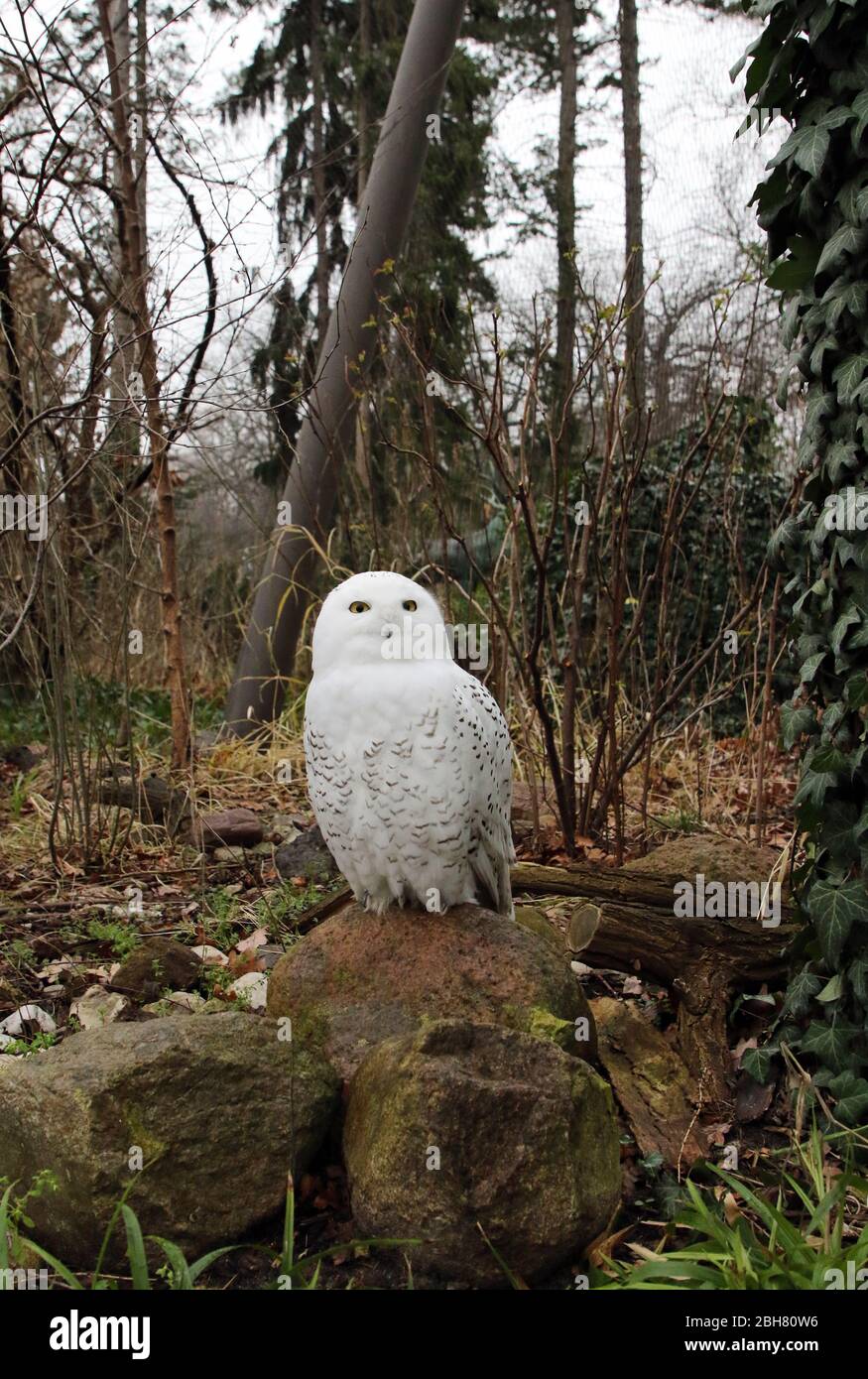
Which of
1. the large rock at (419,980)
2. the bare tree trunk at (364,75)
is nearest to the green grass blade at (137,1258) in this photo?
the large rock at (419,980)

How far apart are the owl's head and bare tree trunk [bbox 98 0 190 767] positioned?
166 cm

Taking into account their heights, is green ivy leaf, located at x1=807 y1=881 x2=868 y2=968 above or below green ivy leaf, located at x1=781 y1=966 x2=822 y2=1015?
above

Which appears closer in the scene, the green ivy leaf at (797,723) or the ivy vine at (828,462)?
the ivy vine at (828,462)

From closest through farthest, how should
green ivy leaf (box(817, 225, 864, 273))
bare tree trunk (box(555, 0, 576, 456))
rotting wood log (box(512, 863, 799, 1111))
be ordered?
green ivy leaf (box(817, 225, 864, 273)), rotting wood log (box(512, 863, 799, 1111)), bare tree trunk (box(555, 0, 576, 456))

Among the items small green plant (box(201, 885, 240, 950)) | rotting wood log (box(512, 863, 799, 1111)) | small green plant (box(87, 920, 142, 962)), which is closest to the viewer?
rotting wood log (box(512, 863, 799, 1111))

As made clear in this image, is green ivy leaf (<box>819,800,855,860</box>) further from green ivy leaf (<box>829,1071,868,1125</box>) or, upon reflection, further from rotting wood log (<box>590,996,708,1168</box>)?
rotting wood log (<box>590,996,708,1168</box>)

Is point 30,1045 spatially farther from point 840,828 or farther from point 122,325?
point 122,325

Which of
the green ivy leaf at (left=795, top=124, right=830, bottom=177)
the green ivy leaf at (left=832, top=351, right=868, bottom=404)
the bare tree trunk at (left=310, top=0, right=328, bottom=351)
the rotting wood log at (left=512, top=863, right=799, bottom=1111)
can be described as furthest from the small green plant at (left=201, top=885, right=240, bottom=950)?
the bare tree trunk at (left=310, top=0, right=328, bottom=351)

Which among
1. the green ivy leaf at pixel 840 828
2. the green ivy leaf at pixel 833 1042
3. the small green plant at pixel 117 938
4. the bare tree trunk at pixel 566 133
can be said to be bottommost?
the small green plant at pixel 117 938

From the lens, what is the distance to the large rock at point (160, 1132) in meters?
2.04

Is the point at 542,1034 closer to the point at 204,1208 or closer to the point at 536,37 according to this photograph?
the point at 204,1208

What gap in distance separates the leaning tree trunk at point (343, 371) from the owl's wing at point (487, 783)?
8.68ft

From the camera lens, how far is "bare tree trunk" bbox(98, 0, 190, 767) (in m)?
4.12

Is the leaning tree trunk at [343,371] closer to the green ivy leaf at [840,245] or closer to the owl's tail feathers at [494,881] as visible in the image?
the owl's tail feathers at [494,881]
